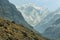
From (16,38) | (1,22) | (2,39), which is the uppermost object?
(1,22)

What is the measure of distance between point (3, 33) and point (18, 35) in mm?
7610

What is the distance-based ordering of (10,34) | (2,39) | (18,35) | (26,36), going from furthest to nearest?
(26,36), (18,35), (10,34), (2,39)

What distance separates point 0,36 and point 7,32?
504 cm

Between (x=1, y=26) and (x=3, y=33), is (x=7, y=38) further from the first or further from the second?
(x=1, y=26)

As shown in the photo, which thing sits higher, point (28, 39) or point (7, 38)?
point (28, 39)

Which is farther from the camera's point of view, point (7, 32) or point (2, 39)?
point (7, 32)

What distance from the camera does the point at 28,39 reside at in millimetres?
58688

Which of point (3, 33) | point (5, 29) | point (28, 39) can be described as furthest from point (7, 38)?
point (28, 39)

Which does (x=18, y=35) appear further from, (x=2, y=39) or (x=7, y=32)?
(x=2, y=39)

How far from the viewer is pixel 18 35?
186 ft

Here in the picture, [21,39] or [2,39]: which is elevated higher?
[21,39]

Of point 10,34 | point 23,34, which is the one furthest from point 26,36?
point 10,34

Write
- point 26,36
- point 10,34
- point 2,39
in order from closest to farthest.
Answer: point 2,39 < point 10,34 < point 26,36

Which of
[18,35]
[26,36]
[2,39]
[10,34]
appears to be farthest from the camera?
[26,36]
